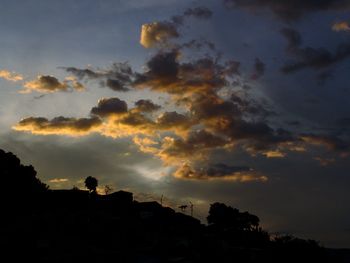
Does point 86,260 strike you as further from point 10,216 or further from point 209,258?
point 10,216

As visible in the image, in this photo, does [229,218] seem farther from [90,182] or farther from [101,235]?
[101,235]

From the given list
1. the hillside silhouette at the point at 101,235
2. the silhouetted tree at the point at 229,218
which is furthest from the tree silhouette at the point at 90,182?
the silhouetted tree at the point at 229,218

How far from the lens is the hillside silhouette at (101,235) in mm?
47406

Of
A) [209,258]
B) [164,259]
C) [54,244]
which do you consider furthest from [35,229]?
[209,258]

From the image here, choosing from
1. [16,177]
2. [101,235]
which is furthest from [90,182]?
[101,235]

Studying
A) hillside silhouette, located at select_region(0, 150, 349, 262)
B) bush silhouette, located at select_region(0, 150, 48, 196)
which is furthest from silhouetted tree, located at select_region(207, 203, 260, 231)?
bush silhouette, located at select_region(0, 150, 48, 196)

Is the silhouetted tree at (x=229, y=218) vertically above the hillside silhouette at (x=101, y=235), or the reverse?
the silhouetted tree at (x=229, y=218)

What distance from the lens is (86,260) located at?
150 feet

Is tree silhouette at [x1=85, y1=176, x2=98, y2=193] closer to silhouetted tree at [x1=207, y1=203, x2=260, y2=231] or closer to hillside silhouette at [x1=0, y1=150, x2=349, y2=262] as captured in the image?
hillside silhouette at [x1=0, y1=150, x2=349, y2=262]

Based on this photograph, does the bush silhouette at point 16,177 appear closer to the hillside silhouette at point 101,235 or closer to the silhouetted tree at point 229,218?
the hillside silhouette at point 101,235

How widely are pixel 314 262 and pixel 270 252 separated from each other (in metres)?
6.01

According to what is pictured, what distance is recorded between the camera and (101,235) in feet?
193

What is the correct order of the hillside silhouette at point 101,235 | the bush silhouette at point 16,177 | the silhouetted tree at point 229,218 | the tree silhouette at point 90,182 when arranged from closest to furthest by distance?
1. the hillside silhouette at point 101,235
2. the bush silhouette at point 16,177
3. the tree silhouette at point 90,182
4. the silhouetted tree at point 229,218

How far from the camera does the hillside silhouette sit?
47406 millimetres
